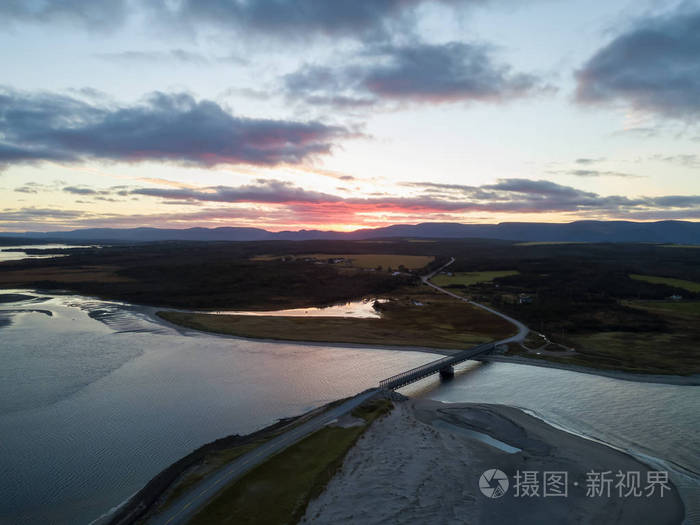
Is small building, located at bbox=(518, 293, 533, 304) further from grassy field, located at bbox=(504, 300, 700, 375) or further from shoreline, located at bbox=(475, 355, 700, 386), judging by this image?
shoreline, located at bbox=(475, 355, 700, 386)

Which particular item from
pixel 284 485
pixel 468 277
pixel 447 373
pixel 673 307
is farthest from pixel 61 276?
pixel 673 307

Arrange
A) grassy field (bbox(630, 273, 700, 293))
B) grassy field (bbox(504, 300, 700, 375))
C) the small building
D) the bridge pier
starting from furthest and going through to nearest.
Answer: grassy field (bbox(630, 273, 700, 293)), the small building, grassy field (bbox(504, 300, 700, 375)), the bridge pier

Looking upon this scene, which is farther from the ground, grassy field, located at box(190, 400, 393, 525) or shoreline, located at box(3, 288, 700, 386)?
grassy field, located at box(190, 400, 393, 525)

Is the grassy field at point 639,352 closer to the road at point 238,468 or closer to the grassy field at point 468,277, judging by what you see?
the road at point 238,468

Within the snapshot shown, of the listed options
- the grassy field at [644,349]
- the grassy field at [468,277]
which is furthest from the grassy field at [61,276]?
the grassy field at [644,349]

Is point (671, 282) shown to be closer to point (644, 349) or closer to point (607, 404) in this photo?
point (644, 349)

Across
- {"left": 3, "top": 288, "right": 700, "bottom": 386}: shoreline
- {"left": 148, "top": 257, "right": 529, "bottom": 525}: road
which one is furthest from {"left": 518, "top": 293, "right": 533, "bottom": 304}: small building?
{"left": 148, "top": 257, "right": 529, "bottom": 525}: road

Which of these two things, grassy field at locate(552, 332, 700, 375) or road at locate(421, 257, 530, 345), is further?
road at locate(421, 257, 530, 345)
